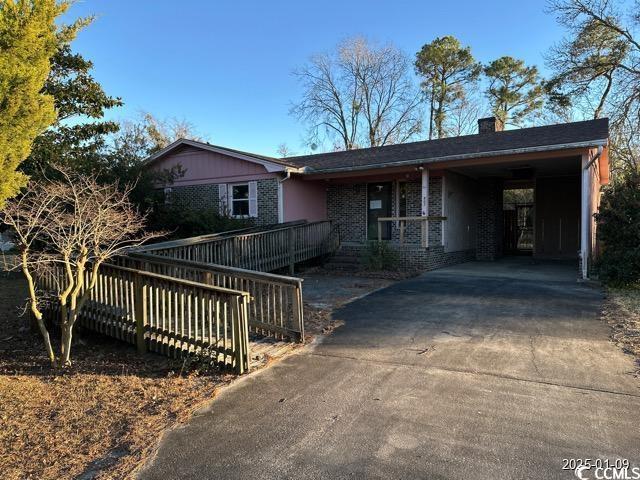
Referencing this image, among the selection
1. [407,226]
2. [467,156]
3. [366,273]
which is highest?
[467,156]

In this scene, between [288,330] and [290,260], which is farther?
[290,260]

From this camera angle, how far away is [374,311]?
7816 mm

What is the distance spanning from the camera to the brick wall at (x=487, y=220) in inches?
675

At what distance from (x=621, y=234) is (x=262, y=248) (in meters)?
8.33

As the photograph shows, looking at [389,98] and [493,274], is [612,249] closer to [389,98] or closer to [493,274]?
[493,274]

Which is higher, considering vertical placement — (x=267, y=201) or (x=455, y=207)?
(x=267, y=201)

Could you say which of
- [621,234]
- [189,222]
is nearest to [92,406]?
[189,222]

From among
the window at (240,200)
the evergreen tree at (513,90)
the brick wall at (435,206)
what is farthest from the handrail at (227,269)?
the evergreen tree at (513,90)

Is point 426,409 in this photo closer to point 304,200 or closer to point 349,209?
point 304,200

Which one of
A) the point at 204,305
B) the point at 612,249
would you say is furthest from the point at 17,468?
the point at 612,249

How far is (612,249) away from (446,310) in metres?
5.14

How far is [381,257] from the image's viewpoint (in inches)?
486

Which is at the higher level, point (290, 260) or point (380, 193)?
point (380, 193)

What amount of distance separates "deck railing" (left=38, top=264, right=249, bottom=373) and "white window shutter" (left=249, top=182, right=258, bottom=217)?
846 cm
